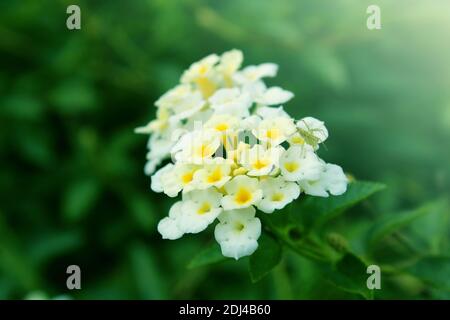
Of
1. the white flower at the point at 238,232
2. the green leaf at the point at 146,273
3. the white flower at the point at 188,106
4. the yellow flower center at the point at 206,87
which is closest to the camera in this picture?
the white flower at the point at 238,232

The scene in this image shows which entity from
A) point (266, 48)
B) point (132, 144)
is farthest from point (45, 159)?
point (266, 48)

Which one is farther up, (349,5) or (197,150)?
(349,5)

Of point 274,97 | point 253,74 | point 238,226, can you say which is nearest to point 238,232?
point 238,226

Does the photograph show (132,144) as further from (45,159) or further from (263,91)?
(263,91)

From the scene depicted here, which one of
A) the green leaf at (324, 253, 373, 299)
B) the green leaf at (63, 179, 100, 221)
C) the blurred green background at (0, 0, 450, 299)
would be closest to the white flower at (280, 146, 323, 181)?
the green leaf at (324, 253, 373, 299)

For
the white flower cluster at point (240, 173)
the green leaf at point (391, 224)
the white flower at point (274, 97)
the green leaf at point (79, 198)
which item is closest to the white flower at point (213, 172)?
the white flower cluster at point (240, 173)

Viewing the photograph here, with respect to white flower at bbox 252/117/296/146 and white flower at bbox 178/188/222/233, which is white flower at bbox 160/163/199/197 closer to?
white flower at bbox 178/188/222/233

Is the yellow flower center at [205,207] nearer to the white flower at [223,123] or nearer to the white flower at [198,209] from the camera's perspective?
the white flower at [198,209]
